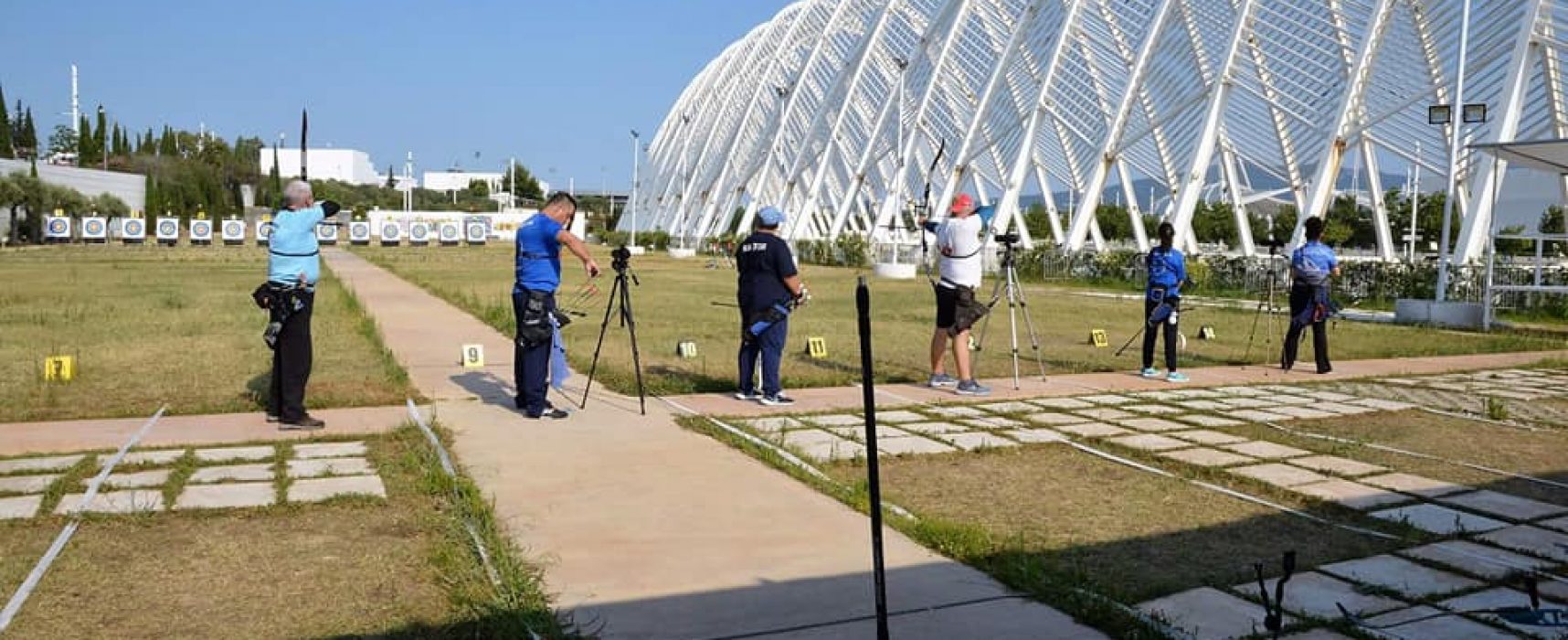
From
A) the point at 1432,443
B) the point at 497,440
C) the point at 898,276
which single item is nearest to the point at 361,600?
the point at 497,440

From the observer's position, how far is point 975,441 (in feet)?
25.0

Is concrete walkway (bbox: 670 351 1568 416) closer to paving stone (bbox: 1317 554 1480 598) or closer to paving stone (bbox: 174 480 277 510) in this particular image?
paving stone (bbox: 174 480 277 510)

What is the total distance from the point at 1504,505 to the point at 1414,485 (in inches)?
19.1

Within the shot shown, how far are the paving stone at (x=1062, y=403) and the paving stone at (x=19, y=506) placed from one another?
6.54 metres

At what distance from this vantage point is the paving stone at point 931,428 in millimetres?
7930

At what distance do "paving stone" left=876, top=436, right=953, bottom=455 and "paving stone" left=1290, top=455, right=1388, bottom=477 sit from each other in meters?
2.04

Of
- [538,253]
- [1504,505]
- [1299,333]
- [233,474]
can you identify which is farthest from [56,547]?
[1299,333]

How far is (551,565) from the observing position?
465 centimetres

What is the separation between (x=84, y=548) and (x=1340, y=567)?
16.3 feet

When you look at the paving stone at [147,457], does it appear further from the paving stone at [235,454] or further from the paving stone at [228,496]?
the paving stone at [228,496]

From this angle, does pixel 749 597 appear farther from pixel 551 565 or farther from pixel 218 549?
pixel 218 549

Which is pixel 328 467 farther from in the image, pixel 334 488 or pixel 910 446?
pixel 910 446

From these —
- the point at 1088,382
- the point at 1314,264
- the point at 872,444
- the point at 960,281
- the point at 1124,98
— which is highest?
the point at 1124,98

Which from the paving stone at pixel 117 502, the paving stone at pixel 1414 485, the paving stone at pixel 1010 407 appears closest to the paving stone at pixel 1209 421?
the paving stone at pixel 1010 407
